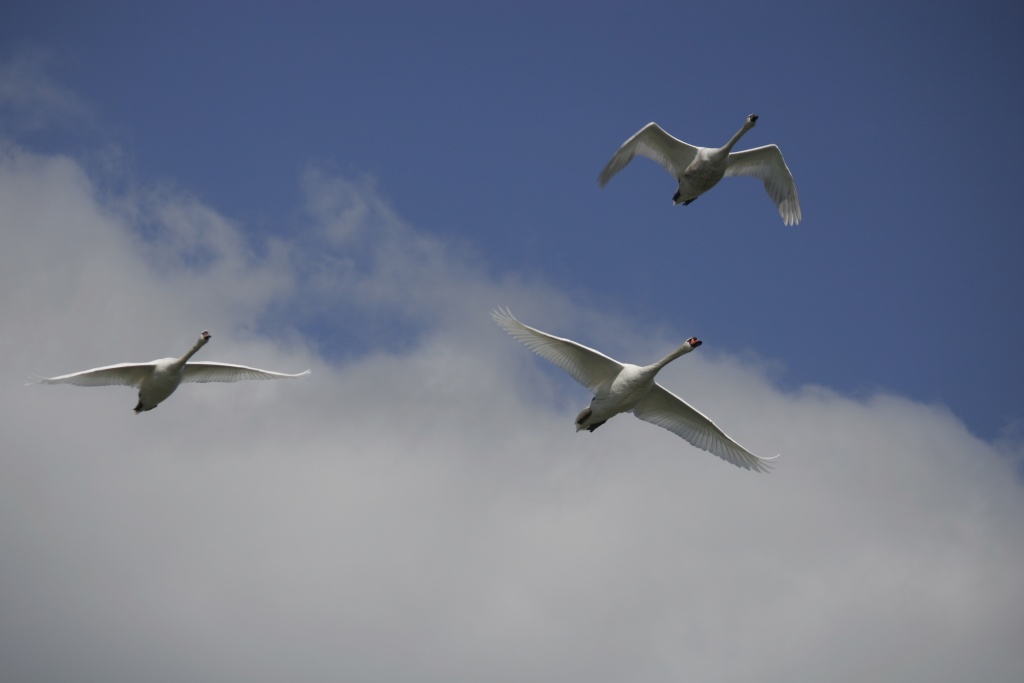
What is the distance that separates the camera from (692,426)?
35031mm

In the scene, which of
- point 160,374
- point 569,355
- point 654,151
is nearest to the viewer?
point 569,355

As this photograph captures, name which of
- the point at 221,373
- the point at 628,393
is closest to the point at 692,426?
the point at 628,393

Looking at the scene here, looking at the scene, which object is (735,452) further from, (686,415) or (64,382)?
(64,382)

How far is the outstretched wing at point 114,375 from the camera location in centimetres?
3642

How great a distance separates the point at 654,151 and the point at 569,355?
911 cm

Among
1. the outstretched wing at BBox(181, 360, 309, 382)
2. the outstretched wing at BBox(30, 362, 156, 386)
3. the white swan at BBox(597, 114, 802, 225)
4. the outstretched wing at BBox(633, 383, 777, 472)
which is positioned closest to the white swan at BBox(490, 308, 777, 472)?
the outstretched wing at BBox(633, 383, 777, 472)

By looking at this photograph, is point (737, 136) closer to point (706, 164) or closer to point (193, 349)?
point (706, 164)

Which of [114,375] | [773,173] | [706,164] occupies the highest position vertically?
[773,173]

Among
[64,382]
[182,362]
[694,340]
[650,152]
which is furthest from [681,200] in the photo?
[64,382]

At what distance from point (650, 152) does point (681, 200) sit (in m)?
1.96

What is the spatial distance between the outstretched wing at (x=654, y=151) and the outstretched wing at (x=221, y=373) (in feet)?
41.8

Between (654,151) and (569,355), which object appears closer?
(569,355)

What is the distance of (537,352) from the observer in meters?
32.8

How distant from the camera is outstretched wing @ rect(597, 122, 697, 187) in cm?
3725
